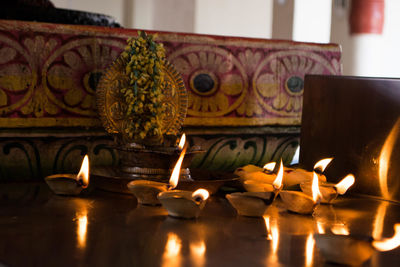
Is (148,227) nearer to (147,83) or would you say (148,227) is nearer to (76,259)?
(76,259)

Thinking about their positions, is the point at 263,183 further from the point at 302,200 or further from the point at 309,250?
the point at 309,250

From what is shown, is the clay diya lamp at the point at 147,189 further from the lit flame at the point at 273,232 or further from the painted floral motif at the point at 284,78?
the painted floral motif at the point at 284,78

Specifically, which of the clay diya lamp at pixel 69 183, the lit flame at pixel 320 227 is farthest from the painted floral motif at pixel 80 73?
the lit flame at pixel 320 227

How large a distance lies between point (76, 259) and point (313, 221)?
541 mm

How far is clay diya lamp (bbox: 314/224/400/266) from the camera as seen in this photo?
816mm

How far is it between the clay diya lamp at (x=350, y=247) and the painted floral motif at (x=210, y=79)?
94cm

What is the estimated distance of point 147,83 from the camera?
1335 mm

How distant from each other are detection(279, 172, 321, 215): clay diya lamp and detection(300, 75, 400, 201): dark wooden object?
14.1 inches

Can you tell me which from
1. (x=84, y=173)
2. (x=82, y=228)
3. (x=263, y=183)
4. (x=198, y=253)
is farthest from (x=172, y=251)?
(x=263, y=183)

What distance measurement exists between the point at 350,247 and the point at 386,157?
69 cm

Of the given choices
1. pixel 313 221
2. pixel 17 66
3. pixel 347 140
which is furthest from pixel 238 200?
pixel 17 66

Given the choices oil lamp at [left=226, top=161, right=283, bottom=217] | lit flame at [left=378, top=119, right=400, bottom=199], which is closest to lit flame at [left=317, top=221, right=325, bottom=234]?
oil lamp at [left=226, top=161, right=283, bottom=217]

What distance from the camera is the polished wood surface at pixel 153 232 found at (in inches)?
32.6

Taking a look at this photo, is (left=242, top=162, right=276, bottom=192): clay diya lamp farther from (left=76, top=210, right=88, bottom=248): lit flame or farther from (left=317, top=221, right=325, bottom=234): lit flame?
(left=76, top=210, right=88, bottom=248): lit flame
